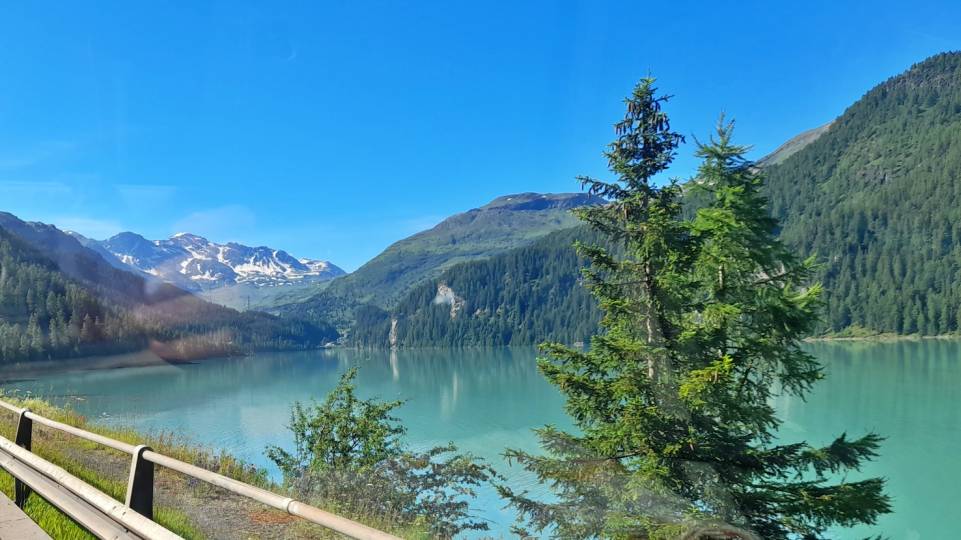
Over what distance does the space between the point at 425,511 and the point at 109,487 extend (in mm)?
7613

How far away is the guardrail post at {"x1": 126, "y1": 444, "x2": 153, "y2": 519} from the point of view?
476 centimetres

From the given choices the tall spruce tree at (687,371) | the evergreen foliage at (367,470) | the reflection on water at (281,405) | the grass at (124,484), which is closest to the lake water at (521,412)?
the reflection on water at (281,405)

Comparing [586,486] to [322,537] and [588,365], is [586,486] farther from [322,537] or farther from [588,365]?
[322,537]

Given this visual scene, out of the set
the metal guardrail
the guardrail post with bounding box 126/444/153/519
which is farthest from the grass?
the guardrail post with bounding box 126/444/153/519

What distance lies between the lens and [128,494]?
4816 mm

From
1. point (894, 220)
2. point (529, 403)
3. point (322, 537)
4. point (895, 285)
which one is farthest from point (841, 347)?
point (322, 537)

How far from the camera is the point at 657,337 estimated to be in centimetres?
1027

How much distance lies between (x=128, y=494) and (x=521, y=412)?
180 feet

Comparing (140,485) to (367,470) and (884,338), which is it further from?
(884,338)

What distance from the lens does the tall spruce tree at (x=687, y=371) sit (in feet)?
29.9

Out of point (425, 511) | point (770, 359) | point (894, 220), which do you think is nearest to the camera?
point (770, 359)

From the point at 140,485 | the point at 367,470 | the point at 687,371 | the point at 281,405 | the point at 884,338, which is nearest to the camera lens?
the point at 140,485

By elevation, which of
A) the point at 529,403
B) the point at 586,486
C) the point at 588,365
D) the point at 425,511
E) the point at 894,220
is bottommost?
the point at 529,403

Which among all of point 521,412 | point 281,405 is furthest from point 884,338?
point 281,405
